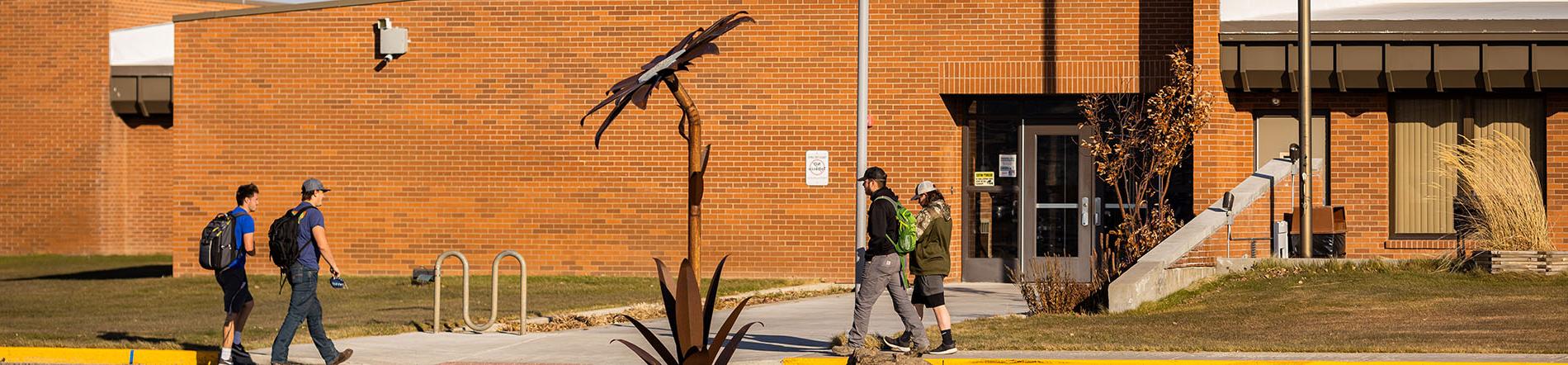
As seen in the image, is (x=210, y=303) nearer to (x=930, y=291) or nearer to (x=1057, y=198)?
(x=930, y=291)

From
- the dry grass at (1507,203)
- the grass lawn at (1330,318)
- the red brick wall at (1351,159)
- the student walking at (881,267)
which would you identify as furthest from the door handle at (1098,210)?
the student walking at (881,267)

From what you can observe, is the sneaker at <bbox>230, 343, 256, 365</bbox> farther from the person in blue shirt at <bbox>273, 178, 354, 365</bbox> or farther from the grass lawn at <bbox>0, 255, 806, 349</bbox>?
the grass lawn at <bbox>0, 255, 806, 349</bbox>

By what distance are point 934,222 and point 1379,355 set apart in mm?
3110

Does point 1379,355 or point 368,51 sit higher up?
point 368,51

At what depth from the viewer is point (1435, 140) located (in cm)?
2038

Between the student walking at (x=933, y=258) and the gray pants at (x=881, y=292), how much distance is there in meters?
0.20

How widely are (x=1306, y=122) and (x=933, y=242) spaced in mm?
6830

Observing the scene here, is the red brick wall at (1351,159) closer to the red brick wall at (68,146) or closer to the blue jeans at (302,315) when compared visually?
the blue jeans at (302,315)

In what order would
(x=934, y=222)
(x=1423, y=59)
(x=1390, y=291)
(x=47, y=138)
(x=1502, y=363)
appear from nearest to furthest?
(x=1502, y=363) → (x=934, y=222) → (x=1390, y=291) → (x=1423, y=59) → (x=47, y=138)

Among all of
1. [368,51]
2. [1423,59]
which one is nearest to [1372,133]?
[1423,59]

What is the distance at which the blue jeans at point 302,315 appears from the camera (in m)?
12.0

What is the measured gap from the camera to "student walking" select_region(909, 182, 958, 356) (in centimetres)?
1234

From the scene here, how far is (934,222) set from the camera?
12383 mm

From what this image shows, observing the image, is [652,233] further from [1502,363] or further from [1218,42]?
[1502,363]
